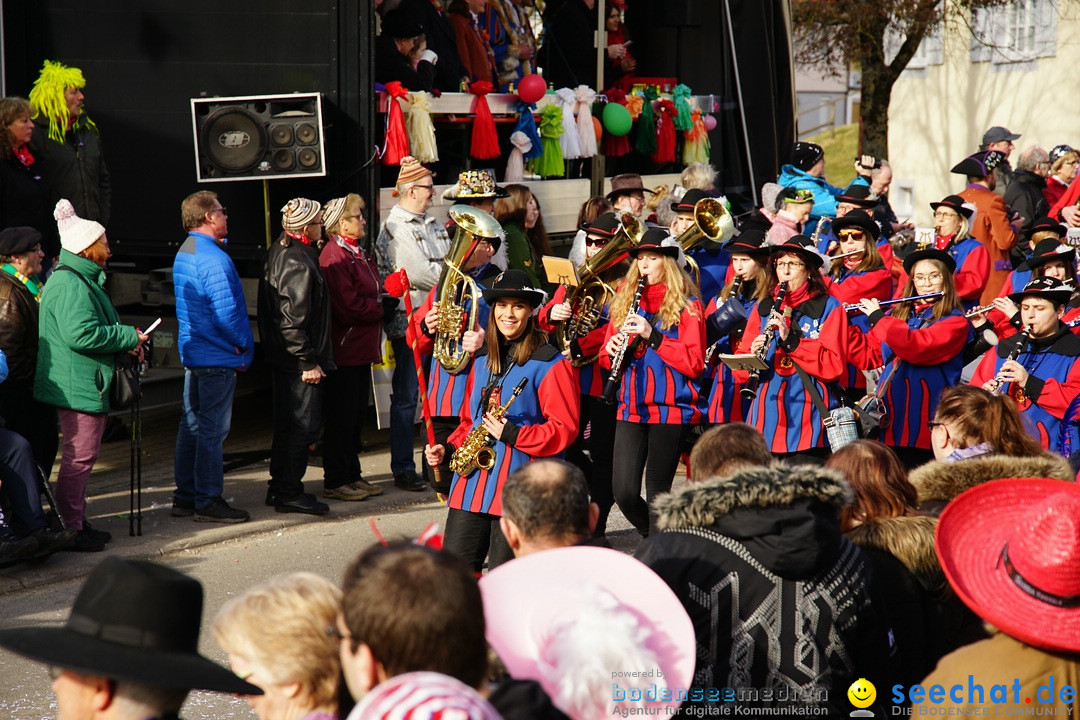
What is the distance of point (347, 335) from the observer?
7949mm

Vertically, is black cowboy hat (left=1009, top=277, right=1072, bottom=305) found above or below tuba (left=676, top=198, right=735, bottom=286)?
below

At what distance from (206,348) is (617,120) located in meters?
5.52

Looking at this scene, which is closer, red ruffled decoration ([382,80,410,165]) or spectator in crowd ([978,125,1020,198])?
red ruffled decoration ([382,80,410,165])

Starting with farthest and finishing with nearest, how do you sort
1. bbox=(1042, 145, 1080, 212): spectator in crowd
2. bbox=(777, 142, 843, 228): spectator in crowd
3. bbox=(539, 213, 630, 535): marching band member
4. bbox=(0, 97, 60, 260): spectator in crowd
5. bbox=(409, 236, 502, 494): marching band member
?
bbox=(1042, 145, 1080, 212): spectator in crowd < bbox=(777, 142, 843, 228): spectator in crowd < bbox=(0, 97, 60, 260): spectator in crowd < bbox=(539, 213, 630, 535): marching band member < bbox=(409, 236, 502, 494): marching band member

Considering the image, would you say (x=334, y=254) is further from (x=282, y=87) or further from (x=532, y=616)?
(x=532, y=616)

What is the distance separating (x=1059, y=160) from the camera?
40.9ft

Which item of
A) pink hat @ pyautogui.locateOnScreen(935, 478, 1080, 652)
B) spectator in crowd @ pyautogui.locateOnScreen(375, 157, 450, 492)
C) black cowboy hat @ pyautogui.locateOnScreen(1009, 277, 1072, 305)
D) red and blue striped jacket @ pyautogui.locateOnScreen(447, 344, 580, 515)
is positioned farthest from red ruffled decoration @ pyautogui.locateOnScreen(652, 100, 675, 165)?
pink hat @ pyautogui.locateOnScreen(935, 478, 1080, 652)

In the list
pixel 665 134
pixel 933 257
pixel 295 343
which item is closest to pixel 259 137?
pixel 295 343

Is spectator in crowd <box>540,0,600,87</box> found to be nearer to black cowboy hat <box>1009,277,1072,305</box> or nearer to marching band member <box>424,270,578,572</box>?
black cowboy hat <box>1009,277,1072,305</box>

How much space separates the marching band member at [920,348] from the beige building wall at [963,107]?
49.8 feet

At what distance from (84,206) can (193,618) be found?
6.52 m

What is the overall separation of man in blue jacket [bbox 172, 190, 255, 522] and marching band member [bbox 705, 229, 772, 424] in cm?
273

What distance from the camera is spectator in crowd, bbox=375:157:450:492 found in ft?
27.2

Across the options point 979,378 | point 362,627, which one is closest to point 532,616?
point 362,627
